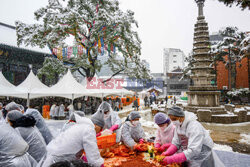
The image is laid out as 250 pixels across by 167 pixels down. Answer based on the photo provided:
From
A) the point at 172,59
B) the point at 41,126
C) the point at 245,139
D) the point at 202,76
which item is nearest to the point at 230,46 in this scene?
the point at 202,76

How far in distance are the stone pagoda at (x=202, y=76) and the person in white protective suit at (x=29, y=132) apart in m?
12.4

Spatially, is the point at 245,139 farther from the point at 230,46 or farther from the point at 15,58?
the point at 230,46

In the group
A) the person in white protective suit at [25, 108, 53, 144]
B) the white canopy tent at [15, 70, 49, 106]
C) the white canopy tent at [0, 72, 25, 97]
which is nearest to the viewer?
the person in white protective suit at [25, 108, 53, 144]

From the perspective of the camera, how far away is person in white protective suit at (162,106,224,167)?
93.7 inches

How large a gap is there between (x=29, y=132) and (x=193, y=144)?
296 centimetres

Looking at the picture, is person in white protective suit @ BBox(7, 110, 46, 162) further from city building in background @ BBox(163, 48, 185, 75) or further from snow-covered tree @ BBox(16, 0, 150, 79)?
city building in background @ BBox(163, 48, 185, 75)

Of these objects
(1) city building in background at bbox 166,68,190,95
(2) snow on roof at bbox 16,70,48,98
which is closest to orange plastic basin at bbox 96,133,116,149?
(2) snow on roof at bbox 16,70,48,98

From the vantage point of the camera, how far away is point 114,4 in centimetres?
1518

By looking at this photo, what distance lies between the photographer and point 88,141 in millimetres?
1996

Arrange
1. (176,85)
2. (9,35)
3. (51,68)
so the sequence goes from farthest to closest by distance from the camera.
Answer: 1. (176,85)
2. (9,35)
3. (51,68)

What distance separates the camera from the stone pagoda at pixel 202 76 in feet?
43.5

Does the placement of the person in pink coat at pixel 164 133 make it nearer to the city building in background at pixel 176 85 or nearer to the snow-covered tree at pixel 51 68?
the snow-covered tree at pixel 51 68

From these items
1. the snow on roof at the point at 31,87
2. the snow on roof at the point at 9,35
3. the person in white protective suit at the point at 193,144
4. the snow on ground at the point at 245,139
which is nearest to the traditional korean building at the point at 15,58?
the snow on roof at the point at 9,35

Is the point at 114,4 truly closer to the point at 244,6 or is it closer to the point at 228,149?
the point at 244,6
